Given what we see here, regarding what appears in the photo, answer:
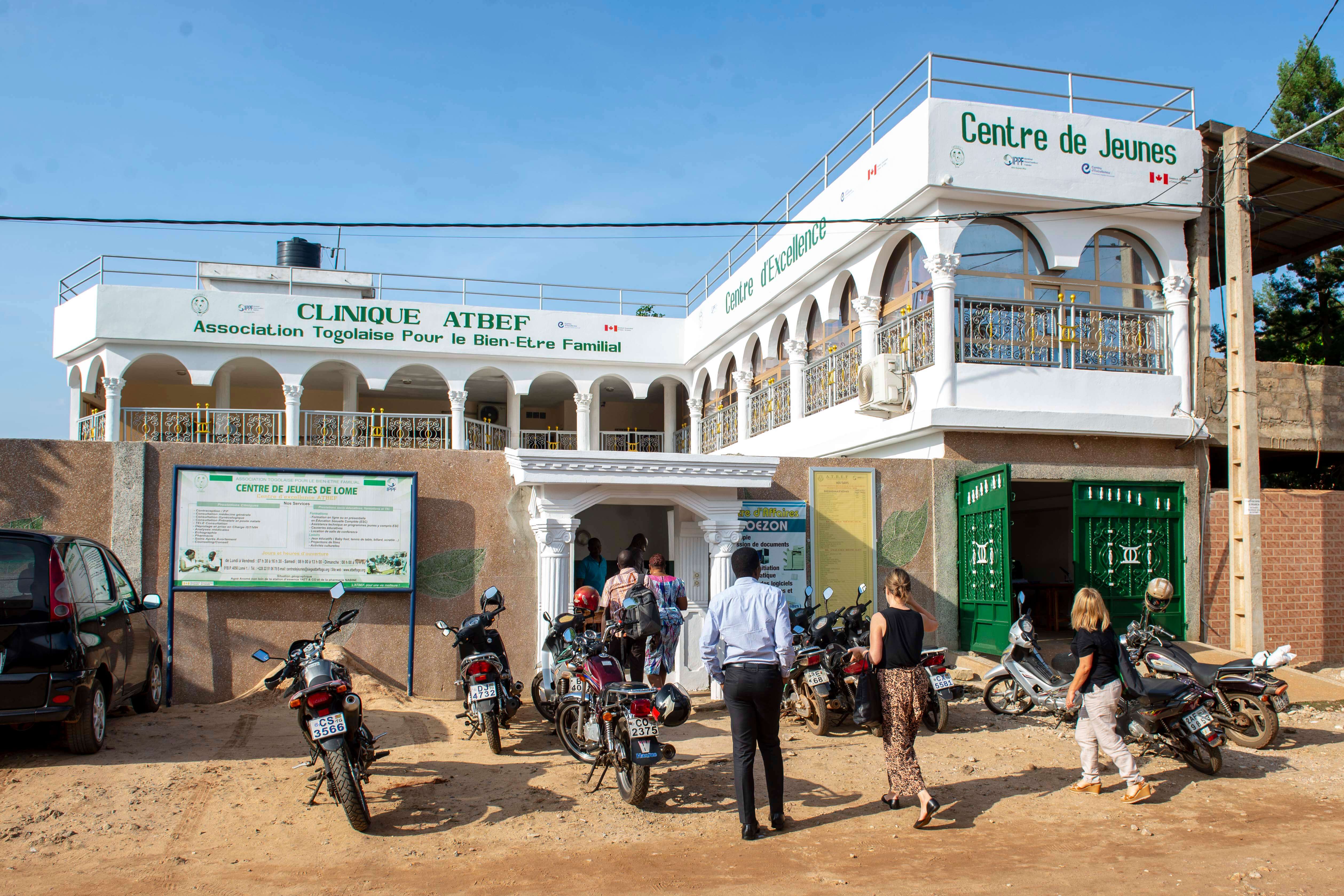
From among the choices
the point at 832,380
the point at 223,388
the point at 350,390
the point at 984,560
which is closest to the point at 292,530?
the point at 984,560

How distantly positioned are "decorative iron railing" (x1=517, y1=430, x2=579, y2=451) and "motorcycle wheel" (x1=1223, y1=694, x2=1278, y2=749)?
16.5 m

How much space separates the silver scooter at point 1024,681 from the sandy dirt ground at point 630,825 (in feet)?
2.16

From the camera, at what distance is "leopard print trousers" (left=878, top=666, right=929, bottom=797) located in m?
5.86

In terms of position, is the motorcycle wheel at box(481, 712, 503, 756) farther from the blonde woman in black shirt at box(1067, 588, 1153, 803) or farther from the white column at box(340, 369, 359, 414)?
the white column at box(340, 369, 359, 414)

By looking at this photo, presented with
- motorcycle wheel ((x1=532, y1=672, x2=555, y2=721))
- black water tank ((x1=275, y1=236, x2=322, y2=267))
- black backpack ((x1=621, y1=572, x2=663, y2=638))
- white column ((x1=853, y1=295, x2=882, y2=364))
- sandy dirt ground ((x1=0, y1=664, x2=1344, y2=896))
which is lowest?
sandy dirt ground ((x1=0, y1=664, x2=1344, y2=896))

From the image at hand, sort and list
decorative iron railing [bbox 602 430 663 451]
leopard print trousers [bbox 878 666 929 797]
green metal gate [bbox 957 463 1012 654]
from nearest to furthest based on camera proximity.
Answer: leopard print trousers [bbox 878 666 929 797] < green metal gate [bbox 957 463 1012 654] < decorative iron railing [bbox 602 430 663 451]

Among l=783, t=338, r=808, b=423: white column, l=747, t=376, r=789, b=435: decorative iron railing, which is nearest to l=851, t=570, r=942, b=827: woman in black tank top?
l=783, t=338, r=808, b=423: white column

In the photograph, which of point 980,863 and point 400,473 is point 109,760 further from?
point 980,863

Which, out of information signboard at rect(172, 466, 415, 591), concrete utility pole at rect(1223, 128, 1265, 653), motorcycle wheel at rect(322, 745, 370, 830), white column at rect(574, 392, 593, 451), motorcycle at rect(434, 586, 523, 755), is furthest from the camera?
white column at rect(574, 392, 593, 451)

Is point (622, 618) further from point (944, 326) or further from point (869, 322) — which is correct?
point (869, 322)

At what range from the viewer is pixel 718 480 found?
946cm

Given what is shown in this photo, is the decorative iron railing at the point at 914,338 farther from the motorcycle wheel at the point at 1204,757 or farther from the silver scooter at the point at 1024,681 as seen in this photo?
the motorcycle wheel at the point at 1204,757

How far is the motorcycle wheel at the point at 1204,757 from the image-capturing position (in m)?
6.79

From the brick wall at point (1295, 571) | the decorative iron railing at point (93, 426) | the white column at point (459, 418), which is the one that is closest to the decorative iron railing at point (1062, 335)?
the brick wall at point (1295, 571)
